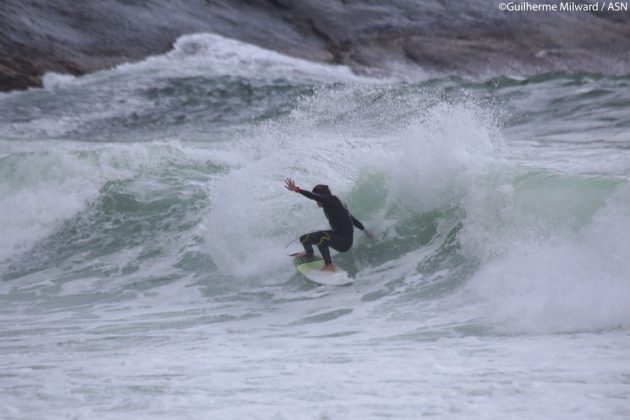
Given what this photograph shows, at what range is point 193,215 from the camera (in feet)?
38.9

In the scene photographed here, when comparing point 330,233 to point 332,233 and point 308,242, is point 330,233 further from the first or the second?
point 308,242

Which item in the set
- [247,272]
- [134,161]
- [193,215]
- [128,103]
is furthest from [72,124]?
[247,272]

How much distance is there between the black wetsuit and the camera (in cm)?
944


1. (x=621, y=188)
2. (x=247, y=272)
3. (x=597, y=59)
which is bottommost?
(x=247, y=272)

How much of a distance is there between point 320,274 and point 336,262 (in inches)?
19.9

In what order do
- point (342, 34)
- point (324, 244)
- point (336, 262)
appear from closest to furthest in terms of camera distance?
point (324, 244)
point (336, 262)
point (342, 34)

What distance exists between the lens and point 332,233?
31.3 ft

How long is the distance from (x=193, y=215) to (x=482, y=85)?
35.0 feet

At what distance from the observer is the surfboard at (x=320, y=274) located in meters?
9.44

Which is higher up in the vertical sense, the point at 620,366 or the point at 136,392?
the point at 620,366

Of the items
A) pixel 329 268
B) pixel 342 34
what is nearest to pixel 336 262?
pixel 329 268

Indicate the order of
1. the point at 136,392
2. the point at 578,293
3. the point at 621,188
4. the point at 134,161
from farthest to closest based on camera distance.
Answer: the point at 134,161 < the point at 621,188 < the point at 578,293 < the point at 136,392

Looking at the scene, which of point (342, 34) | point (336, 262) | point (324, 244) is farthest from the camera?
point (342, 34)

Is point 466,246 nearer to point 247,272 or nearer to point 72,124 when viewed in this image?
point 247,272
